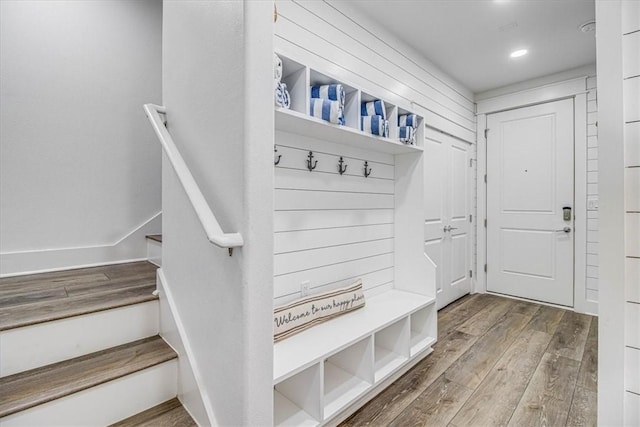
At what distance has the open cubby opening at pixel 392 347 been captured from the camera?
6.93 ft

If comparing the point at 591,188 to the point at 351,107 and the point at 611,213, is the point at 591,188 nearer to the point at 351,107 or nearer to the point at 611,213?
the point at 351,107

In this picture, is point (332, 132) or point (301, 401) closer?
point (301, 401)

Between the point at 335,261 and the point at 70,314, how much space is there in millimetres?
1495

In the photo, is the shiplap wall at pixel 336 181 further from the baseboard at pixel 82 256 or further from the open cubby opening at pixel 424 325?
the baseboard at pixel 82 256

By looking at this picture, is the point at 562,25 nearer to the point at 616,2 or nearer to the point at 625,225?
the point at 616,2

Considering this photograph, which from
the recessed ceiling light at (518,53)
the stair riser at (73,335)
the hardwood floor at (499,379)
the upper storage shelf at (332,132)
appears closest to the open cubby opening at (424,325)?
the hardwood floor at (499,379)

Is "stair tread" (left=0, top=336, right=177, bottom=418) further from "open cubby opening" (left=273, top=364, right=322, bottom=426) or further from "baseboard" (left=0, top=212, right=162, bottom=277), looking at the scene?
"baseboard" (left=0, top=212, right=162, bottom=277)

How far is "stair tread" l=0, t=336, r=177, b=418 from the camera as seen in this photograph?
1087 millimetres

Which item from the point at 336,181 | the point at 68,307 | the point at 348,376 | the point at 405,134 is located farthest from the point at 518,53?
the point at 68,307

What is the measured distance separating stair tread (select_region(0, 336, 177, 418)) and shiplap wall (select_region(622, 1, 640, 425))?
1659 millimetres

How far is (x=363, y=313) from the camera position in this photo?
219 cm

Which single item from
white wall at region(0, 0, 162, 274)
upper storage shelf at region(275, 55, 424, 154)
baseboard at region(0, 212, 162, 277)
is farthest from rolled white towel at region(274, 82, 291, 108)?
baseboard at region(0, 212, 162, 277)

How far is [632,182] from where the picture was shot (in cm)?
96

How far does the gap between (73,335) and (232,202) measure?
3.16 feet
